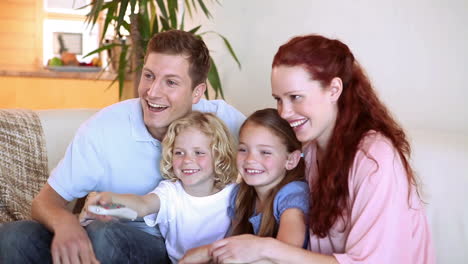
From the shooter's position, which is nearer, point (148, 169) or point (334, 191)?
point (334, 191)

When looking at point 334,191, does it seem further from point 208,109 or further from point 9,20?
point 9,20

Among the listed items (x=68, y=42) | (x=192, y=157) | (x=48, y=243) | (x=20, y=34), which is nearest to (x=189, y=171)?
(x=192, y=157)

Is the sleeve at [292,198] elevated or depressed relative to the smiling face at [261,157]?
depressed

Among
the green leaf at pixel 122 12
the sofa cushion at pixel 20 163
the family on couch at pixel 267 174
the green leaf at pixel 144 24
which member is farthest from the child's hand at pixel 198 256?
the green leaf at pixel 144 24

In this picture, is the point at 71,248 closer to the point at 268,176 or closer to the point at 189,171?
the point at 189,171

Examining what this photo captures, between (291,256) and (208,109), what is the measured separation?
0.80 metres

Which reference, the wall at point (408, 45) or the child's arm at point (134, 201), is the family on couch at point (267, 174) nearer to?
the child's arm at point (134, 201)

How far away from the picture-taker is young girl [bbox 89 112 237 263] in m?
1.85

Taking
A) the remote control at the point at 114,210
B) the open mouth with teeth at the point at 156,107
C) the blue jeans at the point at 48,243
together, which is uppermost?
the open mouth with teeth at the point at 156,107

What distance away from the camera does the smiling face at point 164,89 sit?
1.90 m

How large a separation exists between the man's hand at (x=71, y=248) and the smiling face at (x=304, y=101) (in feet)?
2.14

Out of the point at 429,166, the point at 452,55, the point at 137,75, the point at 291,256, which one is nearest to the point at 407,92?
the point at 452,55

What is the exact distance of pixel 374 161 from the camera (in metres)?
1.43

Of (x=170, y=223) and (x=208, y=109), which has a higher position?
(x=208, y=109)
